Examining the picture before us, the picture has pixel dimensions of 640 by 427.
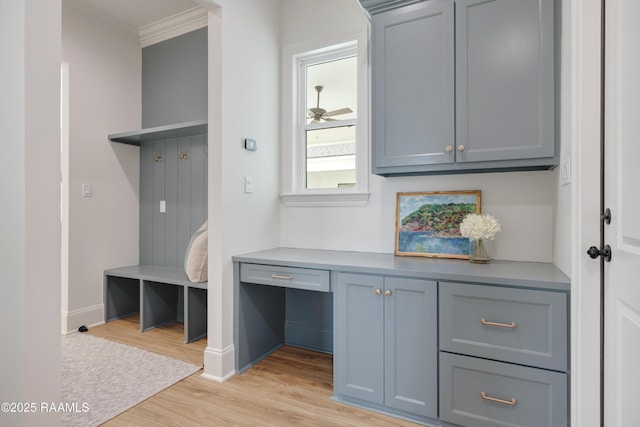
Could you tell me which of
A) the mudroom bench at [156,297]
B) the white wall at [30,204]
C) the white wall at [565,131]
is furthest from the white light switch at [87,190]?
the white wall at [565,131]

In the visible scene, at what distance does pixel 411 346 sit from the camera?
66.8 inches

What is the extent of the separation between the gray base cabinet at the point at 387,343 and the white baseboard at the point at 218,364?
29.6 inches

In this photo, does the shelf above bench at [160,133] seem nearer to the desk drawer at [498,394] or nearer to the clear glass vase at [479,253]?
the clear glass vase at [479,253]

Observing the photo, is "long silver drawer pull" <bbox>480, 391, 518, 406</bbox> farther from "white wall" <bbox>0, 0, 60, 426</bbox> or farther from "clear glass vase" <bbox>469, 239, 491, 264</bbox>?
"white wall" <bbox>0, 0, 60, 426</bbox>

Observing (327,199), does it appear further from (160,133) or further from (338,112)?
(160,133)

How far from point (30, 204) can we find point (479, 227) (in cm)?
213

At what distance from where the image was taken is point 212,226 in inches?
86.0

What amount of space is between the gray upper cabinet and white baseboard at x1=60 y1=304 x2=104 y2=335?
9.74 ft

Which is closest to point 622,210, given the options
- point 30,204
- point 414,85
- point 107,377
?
point 414,85

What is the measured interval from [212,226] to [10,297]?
3.43 ft

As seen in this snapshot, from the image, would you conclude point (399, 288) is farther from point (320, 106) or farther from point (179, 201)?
point (179, 201)

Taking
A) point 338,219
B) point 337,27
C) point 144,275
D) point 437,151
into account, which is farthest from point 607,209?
point 144,275

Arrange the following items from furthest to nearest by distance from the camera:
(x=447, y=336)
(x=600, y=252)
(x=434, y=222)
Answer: (x=434, y=222) → (x=447, y=336) → (x=600, y=252)

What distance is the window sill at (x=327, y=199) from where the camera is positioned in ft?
8.15
